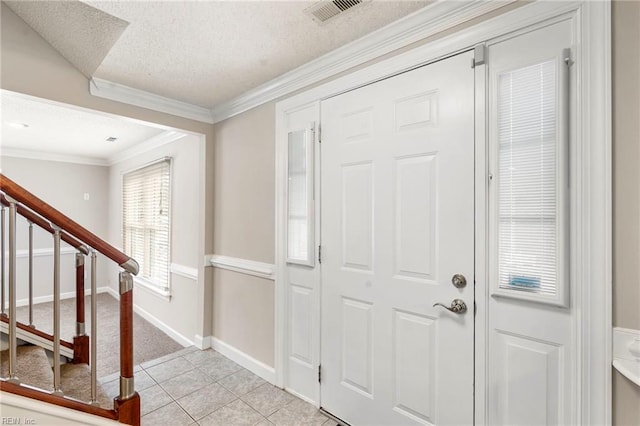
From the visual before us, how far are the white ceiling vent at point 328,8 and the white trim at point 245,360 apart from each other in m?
2.54

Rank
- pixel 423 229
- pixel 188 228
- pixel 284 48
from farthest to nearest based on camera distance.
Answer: pixel 188 228
pixel 284 48
pixel 423 229

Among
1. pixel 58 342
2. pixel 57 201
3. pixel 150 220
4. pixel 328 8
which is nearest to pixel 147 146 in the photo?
pixel 150 220

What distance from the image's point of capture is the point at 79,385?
177 cm

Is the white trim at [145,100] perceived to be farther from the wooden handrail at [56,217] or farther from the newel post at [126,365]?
the newel post at [126,365]

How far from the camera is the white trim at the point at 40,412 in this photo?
1.16 metres

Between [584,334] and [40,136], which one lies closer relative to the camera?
[584,334]

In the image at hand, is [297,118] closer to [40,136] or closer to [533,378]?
[533,378]

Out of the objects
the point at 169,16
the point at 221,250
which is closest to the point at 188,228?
the point at 221,250

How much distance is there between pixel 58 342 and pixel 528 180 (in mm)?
2197

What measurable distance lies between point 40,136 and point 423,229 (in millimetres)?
5162

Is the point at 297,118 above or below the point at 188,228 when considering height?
above

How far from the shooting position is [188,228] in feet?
11.7

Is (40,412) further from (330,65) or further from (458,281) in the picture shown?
(330,65)

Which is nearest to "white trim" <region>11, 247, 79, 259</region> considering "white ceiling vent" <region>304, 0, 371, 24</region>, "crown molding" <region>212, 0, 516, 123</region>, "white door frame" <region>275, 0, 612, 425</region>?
"crown molding" <region>212, 0, 516, 123</region>
